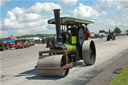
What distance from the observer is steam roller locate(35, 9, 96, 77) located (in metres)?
8.29

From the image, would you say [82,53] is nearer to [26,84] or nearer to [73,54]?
[73,54]

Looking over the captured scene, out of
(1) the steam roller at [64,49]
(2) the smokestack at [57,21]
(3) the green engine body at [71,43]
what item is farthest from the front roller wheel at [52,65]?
(3) the green engine body at [71,43]

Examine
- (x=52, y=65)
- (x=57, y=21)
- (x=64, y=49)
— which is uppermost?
(x=57, y=21)

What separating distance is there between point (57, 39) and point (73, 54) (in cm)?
174

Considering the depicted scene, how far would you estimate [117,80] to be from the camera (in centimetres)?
718

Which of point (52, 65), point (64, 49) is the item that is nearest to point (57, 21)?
point (64, 49)

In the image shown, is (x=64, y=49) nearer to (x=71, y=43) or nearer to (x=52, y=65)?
(x=52, y=65)

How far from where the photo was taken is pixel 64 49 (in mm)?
9188

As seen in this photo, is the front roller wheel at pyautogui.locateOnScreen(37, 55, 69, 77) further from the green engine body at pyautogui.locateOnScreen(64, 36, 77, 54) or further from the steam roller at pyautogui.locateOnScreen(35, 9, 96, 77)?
the green engine body at pyautogui.locateOnScreen(64, 36, 77, 54)

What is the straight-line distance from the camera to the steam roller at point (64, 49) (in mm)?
8289

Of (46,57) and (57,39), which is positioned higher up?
(57,39)

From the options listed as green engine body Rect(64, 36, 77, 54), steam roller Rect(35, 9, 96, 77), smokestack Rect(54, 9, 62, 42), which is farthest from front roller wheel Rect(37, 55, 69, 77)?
green engine body Rect(64, 36, 77, 54)

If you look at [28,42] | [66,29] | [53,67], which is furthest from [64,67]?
[28,42]

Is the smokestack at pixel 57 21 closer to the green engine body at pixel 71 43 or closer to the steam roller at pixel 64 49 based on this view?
the steam roller at pixel 64 49
